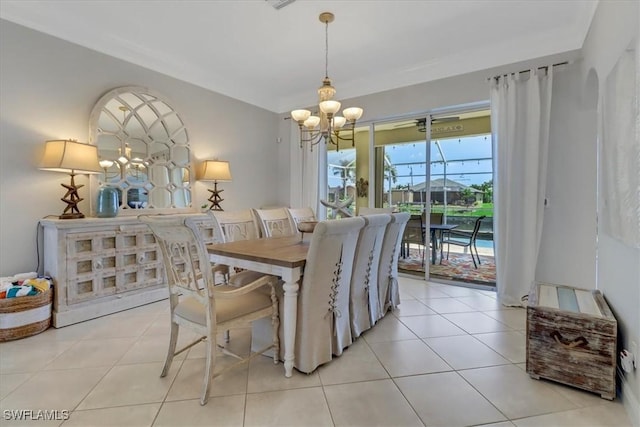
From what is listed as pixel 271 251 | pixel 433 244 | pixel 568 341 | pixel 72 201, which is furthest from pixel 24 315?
pixel 433 244

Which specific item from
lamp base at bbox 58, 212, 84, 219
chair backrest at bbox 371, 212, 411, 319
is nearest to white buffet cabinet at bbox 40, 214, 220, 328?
lamp base at bbox 58, 212, 84, 219

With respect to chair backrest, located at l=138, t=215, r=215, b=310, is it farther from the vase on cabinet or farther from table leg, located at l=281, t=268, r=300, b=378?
the vase on cabinet

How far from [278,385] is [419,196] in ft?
10.7

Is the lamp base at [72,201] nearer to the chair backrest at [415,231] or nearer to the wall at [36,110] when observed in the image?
the wall at [36,110]

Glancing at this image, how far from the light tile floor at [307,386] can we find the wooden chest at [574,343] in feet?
0.28

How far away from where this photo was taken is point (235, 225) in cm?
278

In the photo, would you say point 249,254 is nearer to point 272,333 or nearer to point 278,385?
point 272,333

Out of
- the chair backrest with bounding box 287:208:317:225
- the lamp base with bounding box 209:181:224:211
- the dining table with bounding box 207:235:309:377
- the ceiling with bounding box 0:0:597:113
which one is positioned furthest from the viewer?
the lamp base with bounding box 209:181:224:211

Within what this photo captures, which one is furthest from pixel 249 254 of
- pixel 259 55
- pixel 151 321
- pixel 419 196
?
pixel 419 196

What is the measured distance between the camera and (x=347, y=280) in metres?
2.15

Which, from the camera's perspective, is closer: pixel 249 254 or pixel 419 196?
pixel 249 254

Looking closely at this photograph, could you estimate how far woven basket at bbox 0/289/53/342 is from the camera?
228 cm

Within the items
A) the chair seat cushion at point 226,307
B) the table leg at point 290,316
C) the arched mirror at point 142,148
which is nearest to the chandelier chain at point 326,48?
the arched mirror at point 142,148

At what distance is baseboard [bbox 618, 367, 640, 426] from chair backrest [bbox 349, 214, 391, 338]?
151 centimetres
